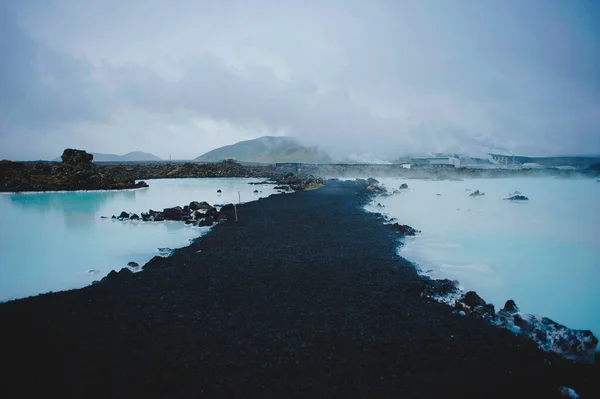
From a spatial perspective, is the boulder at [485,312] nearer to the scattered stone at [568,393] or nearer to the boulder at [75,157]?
the scattered stone at [568,393]

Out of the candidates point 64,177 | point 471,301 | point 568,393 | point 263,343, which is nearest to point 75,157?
point 64,177

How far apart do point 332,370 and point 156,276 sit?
6737 mm

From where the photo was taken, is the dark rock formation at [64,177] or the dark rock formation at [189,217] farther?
the dark rock formation at [64,177]

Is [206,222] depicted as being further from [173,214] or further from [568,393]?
[568,393]

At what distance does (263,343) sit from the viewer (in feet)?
19.4

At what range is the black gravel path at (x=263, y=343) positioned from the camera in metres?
4.85

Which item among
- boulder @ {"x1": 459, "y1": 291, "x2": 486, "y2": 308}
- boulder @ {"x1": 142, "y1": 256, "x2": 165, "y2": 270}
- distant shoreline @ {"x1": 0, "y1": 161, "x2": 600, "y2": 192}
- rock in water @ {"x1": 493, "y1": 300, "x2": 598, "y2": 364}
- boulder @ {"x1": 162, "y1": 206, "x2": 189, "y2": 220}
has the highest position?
distant shoreline @ {"x1": 0, "y1": 161, "x2": 600, "y2": 192}

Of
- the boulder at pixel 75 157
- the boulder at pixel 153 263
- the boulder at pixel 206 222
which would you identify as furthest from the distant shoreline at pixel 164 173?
the boulder at pixel 153 263

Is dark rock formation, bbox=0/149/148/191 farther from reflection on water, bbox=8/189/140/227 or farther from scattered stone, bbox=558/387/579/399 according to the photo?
scattered stone, bbox=558/387/579/399

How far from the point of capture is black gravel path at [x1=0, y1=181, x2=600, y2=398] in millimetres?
4848

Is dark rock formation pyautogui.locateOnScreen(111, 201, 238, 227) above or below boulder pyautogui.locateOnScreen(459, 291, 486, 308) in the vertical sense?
above

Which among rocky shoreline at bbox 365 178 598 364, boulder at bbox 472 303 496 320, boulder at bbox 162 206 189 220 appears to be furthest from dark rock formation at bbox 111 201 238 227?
boulder at bbox 472 303 496 320

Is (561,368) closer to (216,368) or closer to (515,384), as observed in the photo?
(515,384)

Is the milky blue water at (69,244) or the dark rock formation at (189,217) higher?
the dark rock formation at (189,217)
